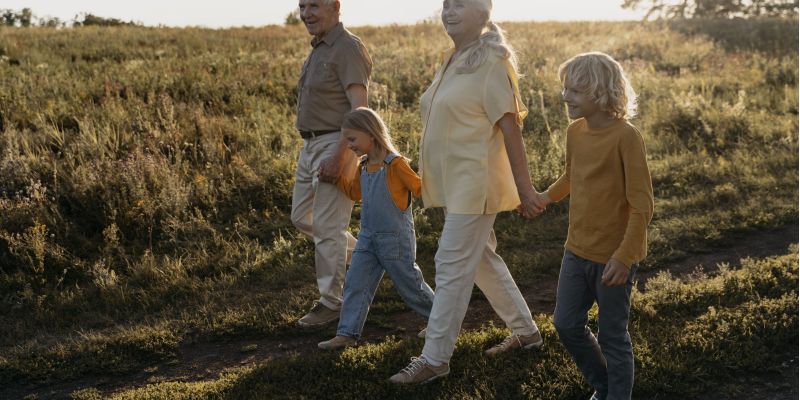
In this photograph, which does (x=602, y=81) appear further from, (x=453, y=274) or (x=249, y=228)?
(x=249, y=228)

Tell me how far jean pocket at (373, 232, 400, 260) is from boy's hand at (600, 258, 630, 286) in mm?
1656

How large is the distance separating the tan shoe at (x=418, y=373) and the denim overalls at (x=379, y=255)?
23.3 inches

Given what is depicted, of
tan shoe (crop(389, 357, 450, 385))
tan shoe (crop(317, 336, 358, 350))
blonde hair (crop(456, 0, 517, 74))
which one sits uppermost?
blonde hair (crop(456, 0, 517, 74))

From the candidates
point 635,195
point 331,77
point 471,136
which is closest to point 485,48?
point 471,136

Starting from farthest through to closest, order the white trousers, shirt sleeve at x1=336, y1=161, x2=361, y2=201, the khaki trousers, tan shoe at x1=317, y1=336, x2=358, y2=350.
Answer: the khaki trousers → shirt sleeve at x1=336, y1=161, x2=361, y2=201 → tan shoe at x1=317, y1=336, x2=358, y2=350 → the white trousers

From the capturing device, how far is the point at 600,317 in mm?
4355

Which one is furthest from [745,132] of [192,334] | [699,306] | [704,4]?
[704,4]

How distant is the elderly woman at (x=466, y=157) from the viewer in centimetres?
475

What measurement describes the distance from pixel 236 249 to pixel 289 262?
0.56 m

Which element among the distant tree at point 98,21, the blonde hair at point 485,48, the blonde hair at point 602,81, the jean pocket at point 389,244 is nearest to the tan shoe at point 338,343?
the jean pocket at point 389,244

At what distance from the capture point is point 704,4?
36.7 metres

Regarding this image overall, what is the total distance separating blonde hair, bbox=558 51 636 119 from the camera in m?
4.07

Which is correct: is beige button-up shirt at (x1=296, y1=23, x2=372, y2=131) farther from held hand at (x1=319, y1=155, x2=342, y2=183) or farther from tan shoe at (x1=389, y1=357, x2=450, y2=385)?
tan shoe at (x1=389, y1=357, x2=450, y2=385)

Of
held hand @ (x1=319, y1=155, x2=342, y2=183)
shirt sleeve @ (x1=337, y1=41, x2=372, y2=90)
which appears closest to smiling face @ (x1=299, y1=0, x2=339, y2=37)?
shirt sleeve @ (x1=337, y1=41, x2=372, y2=90)
